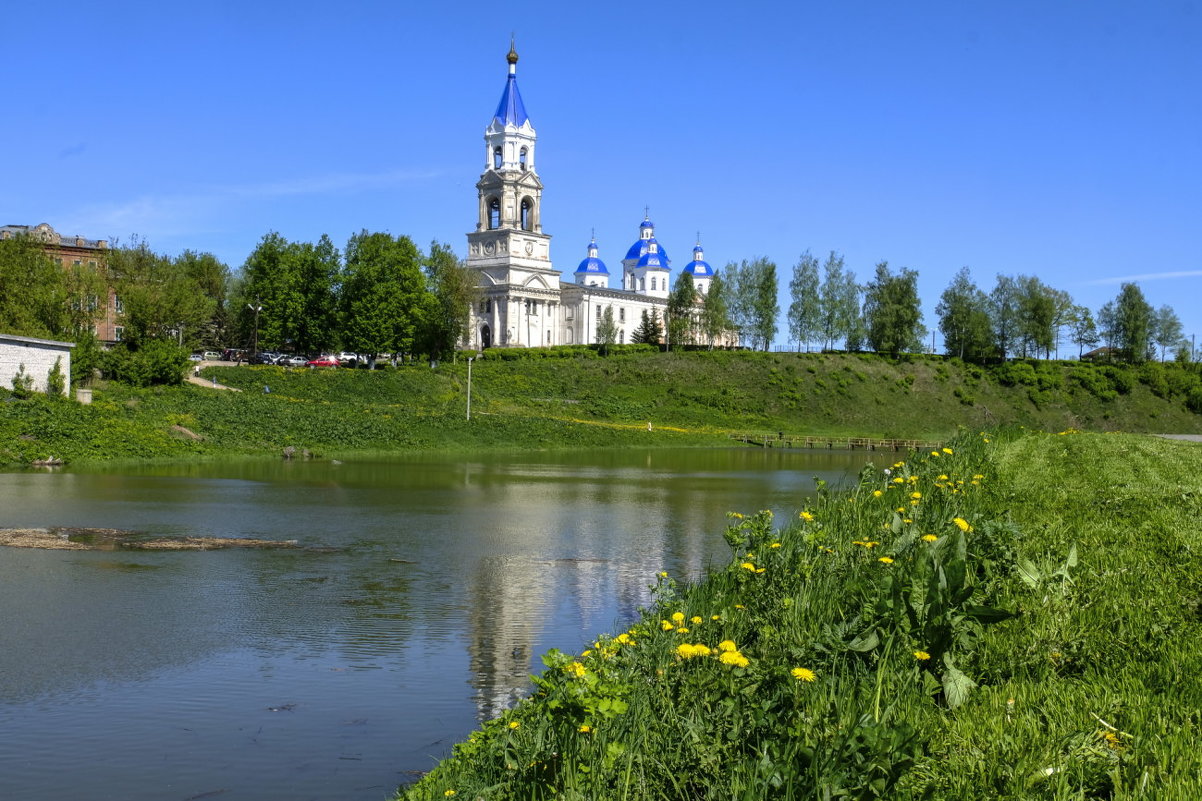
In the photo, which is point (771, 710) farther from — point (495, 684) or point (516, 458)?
point (516, 458)

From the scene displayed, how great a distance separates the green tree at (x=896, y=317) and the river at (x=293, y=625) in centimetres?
6973

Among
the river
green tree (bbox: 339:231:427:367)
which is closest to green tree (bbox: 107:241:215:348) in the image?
green tree (bbox: 339:231:427:367)

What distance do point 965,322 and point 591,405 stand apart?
3973cm

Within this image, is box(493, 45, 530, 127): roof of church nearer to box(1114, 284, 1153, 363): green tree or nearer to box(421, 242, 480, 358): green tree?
box(421, 242, 480, 358): green tree

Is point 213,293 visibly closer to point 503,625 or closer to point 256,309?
point 256,309

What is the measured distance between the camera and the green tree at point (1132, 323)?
100 metres

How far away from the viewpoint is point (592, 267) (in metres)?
139

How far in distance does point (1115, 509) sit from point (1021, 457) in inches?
323

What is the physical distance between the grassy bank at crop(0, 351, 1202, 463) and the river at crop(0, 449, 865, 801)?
41.8ft

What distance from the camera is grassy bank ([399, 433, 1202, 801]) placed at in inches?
220

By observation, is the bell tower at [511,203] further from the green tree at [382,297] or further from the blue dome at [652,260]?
the green tree at [382,297]

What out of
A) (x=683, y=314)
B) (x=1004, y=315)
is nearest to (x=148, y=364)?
(x=683, y=314)

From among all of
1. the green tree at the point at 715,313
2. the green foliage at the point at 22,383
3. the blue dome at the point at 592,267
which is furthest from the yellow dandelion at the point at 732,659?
the blue dome at the point at 592,267

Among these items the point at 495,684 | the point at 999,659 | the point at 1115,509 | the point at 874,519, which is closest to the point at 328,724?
the point at 495,684
